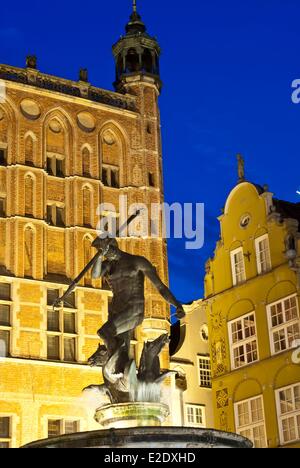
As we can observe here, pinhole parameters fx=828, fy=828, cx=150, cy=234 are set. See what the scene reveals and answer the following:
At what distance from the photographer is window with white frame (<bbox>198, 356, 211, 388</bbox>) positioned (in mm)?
29814

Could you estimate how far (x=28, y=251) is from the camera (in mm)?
27969

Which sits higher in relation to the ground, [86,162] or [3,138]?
[3,138]

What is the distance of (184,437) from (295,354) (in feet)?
43.6

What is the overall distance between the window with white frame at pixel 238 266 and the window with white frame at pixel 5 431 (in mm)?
8315

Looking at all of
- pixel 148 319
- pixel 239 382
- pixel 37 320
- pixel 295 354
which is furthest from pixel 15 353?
pixel 295 354

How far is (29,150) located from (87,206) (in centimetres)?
287

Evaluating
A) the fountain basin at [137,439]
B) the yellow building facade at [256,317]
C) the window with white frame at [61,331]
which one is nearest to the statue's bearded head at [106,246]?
the fountain basin at [137,439]

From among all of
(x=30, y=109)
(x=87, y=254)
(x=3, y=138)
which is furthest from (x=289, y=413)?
(x=30, y=109)

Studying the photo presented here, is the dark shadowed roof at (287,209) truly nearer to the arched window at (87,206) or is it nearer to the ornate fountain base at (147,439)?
the arched window at (87,206)

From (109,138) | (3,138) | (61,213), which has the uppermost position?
(109,138)

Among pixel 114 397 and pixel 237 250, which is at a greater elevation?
pixel 237 250

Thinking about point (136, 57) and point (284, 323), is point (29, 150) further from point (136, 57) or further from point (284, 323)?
point (284, 323)
